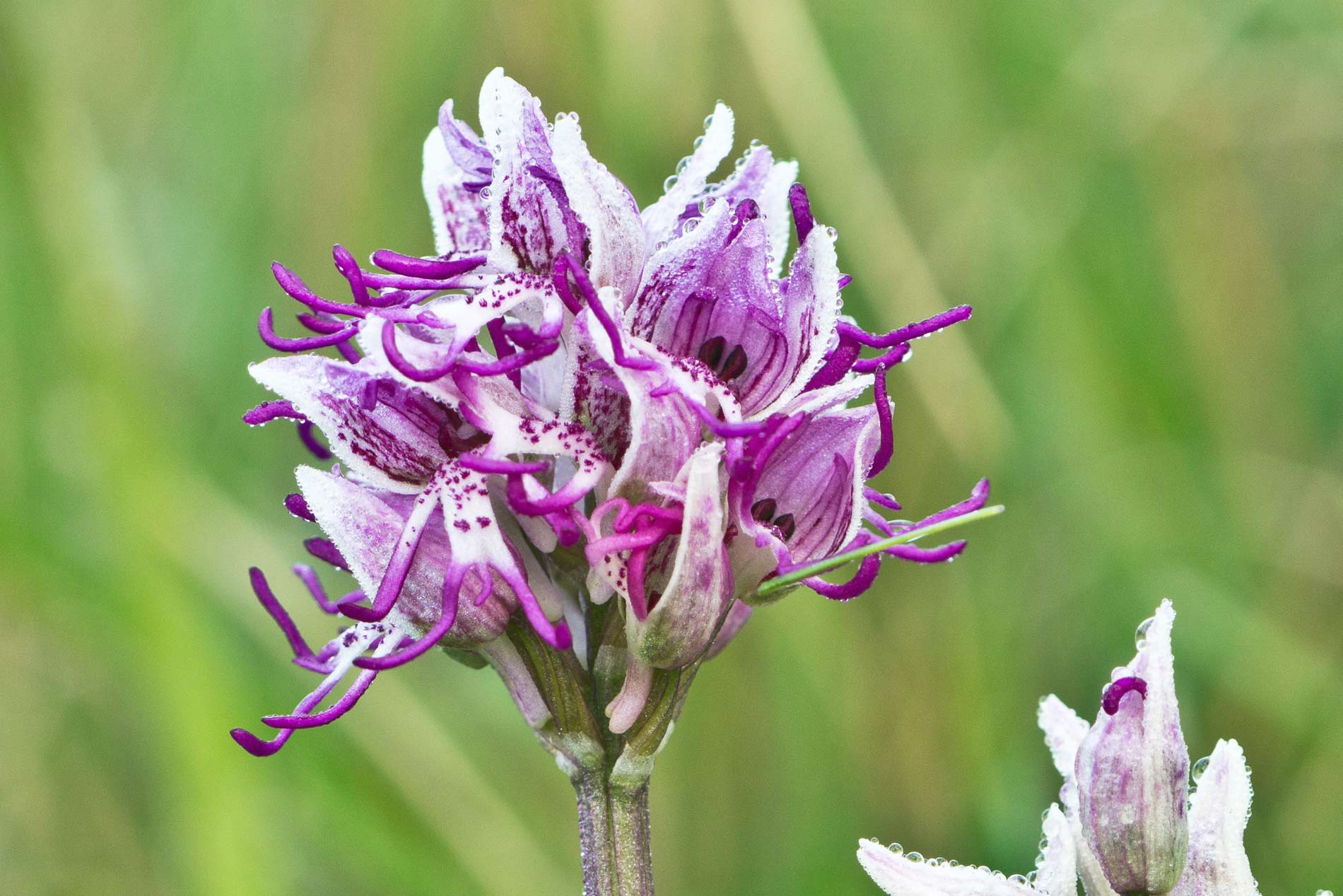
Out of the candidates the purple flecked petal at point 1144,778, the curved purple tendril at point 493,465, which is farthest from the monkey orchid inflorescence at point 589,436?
the purple flecked petal at point 1144,778

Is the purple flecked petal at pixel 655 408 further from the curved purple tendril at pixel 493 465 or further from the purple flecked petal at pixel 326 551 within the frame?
the purple flecked petal at pixel 326 551

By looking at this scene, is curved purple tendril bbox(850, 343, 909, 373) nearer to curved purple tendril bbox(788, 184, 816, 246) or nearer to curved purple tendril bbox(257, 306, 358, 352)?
curved purple tendril bbox(788, 184, 816, 246)

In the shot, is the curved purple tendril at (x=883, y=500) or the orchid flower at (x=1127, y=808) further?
the curved purple tendril at (x=883, y=500)

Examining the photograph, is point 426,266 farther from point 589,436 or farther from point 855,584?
point 855,584

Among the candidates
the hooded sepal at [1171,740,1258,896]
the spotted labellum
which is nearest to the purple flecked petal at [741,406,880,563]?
the spotted labellum

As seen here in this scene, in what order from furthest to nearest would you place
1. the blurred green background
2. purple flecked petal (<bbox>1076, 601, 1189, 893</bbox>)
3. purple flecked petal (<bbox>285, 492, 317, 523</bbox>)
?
the blurred green background → purple flecked petal (<bbox>285, 492, 317, 523</bbox>) → purple flecked petal (<bbox>1076, 601, 1189, 893</bbox>)

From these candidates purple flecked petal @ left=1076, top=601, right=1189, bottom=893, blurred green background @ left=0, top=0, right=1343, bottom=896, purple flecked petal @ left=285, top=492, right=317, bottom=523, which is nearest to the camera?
purple flecked petal @ left=1076, top=601, right=1189, bottom=893
